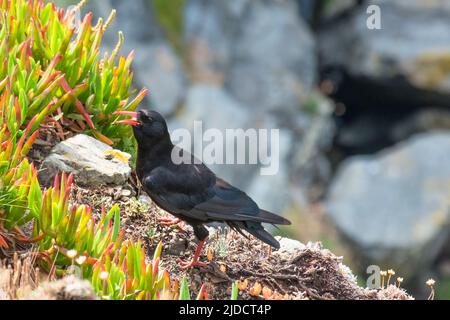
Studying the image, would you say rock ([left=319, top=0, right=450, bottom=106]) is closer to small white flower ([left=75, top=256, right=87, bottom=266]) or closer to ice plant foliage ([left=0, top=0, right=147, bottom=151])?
ice plant foliage ([left=0, top=0, right=147, bottom=151])

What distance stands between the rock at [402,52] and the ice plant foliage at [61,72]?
1125 centimetres

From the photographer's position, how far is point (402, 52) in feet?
54.9

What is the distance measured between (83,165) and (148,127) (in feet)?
1.84

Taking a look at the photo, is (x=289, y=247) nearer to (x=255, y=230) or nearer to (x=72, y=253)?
(x=255, y=230)

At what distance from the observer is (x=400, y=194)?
15352 mm

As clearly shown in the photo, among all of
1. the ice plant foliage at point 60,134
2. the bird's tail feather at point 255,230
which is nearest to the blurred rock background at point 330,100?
the ice plant foliage at point 60,134

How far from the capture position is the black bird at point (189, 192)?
4.97 metres

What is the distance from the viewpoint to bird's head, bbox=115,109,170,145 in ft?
17.2

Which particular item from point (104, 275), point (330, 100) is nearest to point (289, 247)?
point (104, 275)

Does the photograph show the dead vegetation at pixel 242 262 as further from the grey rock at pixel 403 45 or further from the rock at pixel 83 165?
the grey rock at pixel 403 45

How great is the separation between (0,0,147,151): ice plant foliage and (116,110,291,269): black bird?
62cm

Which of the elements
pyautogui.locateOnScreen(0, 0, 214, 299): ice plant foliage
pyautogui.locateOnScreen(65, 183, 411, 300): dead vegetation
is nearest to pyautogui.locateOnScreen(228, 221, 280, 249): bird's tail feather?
pyautogui.locateOnScreen(65, 183, 411, 300): dead vegetation

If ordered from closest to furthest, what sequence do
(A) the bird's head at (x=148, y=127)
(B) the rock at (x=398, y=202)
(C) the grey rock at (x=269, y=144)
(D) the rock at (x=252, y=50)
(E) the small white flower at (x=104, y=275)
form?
(E) the small white flower at (x=104, y=275)
(A) the bird's head at (x=148, y=127)
(B) the rock at (x=398, y=202)
(C) the grey rock at (x=269, y=144)
(D) the rock at (x=252, y=50)

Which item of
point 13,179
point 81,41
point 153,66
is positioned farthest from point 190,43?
point 13,179
